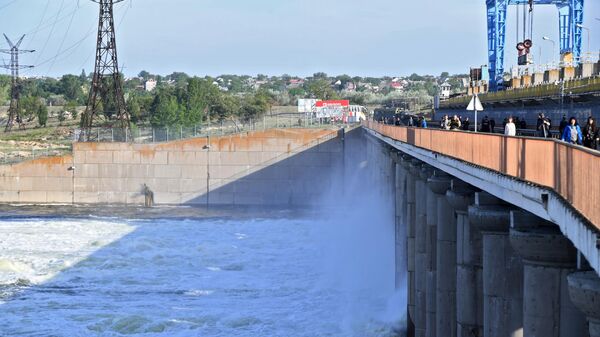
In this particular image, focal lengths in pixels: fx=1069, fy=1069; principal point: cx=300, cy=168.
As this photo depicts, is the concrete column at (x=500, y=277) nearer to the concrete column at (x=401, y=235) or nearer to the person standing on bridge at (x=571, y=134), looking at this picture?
the person standing on bridge at (x=571, y=134)

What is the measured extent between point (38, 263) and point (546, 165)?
1578 inches

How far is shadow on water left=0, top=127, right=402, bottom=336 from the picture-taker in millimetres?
34906

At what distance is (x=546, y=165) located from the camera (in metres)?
13.5

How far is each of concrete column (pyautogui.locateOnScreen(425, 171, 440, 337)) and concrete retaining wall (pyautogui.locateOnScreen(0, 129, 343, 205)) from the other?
5137 centimetres

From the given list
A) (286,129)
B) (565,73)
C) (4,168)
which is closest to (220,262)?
(565,73)

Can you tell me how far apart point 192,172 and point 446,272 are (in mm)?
57227

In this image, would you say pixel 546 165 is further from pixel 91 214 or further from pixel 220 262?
pixel 91 214

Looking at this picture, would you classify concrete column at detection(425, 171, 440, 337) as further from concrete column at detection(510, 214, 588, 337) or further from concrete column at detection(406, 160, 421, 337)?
concrete column at detection(510, 214, 588, 337)

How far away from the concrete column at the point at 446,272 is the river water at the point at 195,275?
9.51 m

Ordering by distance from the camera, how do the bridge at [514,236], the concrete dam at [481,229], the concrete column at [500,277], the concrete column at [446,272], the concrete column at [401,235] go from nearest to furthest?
the bridge at [514,236], the concrete dam at [481,229], the concrete column at [500,277], the concrete column at [446,272], the concrete column at [401,235]

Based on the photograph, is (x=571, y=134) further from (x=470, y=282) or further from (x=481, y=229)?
(x=470, y=282)

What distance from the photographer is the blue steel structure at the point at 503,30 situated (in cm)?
7325

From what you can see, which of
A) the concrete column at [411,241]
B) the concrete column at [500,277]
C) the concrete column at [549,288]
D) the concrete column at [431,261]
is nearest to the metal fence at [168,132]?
the concrete column at [411,241]

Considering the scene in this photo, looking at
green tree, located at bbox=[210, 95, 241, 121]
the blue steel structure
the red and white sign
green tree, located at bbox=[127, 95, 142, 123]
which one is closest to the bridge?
the blue steel structure
